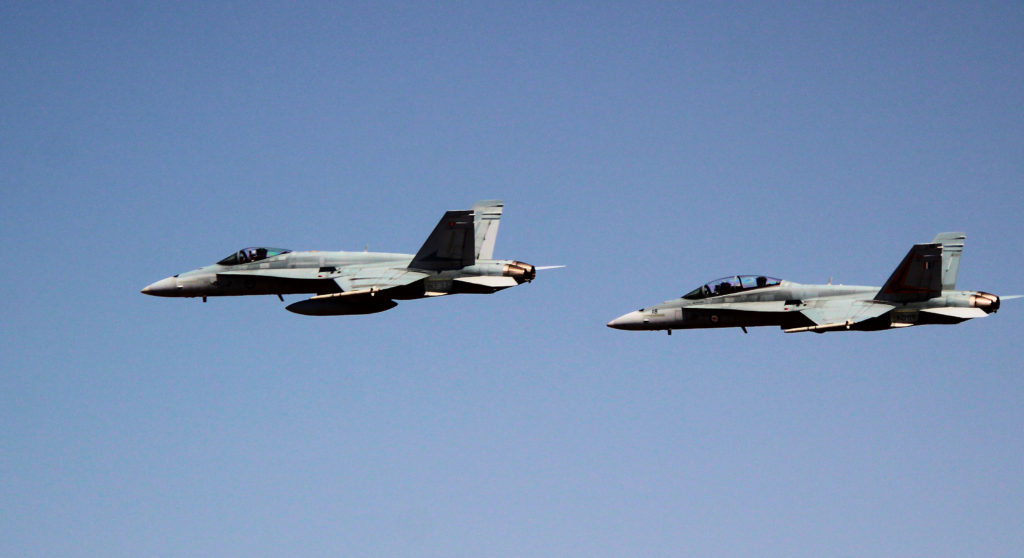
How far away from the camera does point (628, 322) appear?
294 ft

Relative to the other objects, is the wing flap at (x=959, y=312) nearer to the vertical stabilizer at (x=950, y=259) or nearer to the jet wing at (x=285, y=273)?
the vertical stabilizer at (x=950, y=259)

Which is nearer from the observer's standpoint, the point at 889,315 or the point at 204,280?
the point at 889,315

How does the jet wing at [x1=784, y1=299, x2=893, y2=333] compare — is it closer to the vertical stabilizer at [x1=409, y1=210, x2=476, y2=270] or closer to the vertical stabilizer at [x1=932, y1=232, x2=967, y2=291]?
the vertical stabilizer at [x1=932, y1=232, x2=967, y2=291]

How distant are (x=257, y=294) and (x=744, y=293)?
76.5 feet

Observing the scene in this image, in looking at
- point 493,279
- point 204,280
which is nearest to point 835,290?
point 493,279

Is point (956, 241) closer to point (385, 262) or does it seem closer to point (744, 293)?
point (744, 293)

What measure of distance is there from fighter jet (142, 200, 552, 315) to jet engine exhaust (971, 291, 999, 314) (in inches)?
792

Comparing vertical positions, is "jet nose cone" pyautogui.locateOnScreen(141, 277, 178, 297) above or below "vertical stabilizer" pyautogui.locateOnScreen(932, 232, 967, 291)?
below

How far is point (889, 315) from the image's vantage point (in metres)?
84.9

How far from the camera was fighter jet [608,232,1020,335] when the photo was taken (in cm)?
8431

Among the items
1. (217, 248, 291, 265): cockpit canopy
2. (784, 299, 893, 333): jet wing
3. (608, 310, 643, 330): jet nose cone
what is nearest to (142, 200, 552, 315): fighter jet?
(217, 248, 291, 265): cockpit canopy

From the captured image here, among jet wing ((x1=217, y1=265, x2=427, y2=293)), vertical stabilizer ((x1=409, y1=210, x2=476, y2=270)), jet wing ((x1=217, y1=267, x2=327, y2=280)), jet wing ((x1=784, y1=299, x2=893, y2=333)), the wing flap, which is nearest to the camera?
the wing flap

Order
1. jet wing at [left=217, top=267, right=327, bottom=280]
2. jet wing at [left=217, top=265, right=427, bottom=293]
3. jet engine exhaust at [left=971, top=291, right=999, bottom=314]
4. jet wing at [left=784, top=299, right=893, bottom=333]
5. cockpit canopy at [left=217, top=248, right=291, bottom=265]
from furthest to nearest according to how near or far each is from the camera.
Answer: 1. cockpit canopy at [left=217, top=248, right=291, bottom=265]
2. jet wing at [left=217, top=267, right=327, bottom=280]
3. jet wing at [left=217, top=265, right=427, bottom=293]
4. jet engine exhaust at [left=971, top=291, right=999, bottom=314]
5. jet wing at [left=784, top=299, right=893, bottom=333]

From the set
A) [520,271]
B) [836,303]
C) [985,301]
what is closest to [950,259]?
[985,301]
